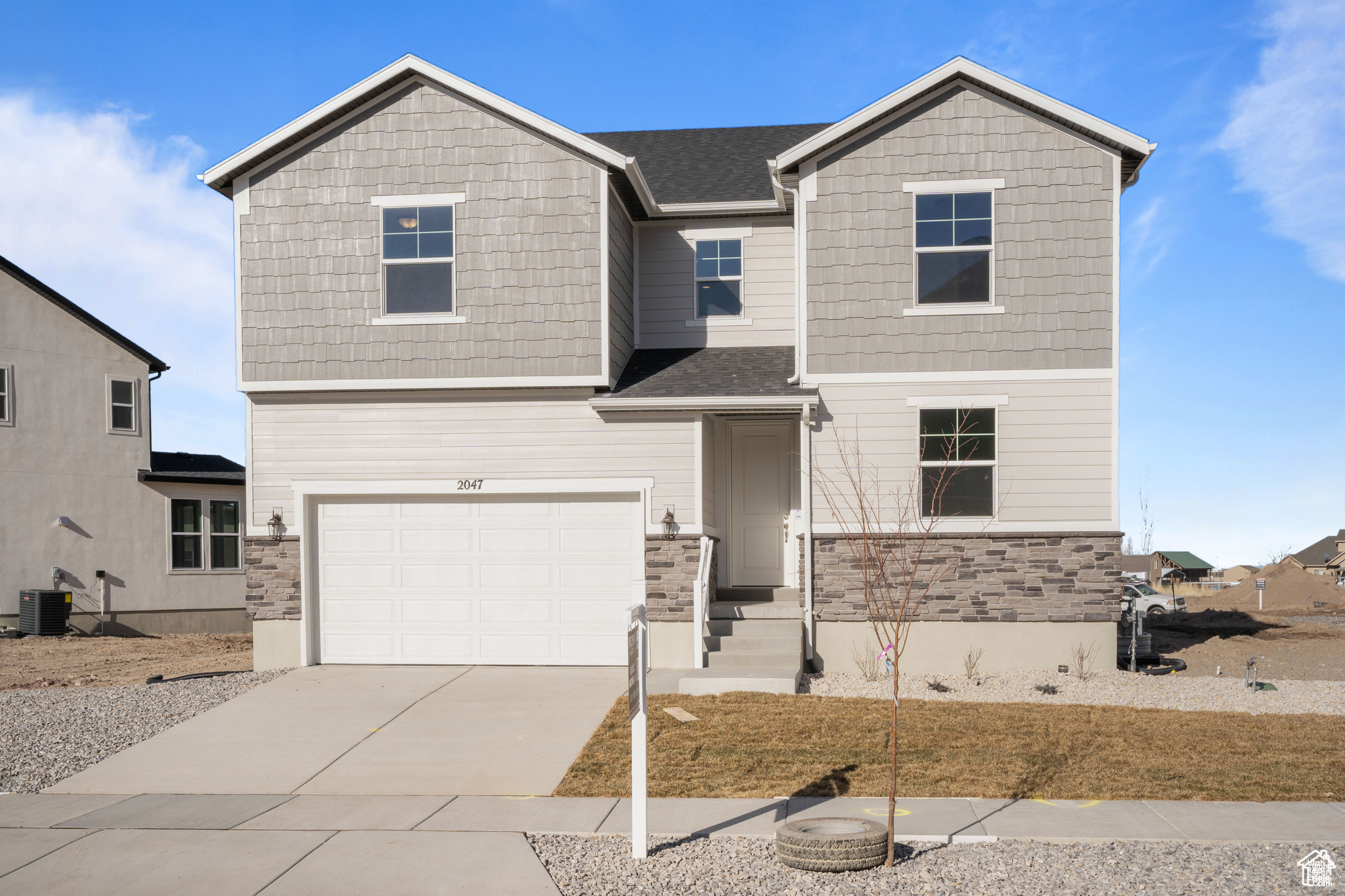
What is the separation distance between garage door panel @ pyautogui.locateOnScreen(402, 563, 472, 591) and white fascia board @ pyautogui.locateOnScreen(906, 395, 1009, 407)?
19.6ft

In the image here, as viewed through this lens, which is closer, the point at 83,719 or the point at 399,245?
the point at 83,719

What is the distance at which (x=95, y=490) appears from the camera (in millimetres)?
20047

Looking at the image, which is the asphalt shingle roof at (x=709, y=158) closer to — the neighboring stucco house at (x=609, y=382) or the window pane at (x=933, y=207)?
the neighboring stucco house at (x=609, y=382)

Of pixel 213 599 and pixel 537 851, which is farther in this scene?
pixel 213 599

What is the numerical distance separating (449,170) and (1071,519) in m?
8.80

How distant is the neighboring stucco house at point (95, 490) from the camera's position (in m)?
19.2

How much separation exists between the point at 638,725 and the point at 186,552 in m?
17.3

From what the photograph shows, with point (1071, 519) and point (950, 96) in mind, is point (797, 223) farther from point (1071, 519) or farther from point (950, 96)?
point (1071, 519)

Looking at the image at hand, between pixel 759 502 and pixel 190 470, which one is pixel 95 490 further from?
pixel 759 502

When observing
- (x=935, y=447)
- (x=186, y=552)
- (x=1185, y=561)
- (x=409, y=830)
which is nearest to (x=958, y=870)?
(x=409, y=830)

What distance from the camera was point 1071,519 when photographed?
13.1 metres

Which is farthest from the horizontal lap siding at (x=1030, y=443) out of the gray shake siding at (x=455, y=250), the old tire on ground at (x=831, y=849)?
the old tire on ground at (x=831, y=849)

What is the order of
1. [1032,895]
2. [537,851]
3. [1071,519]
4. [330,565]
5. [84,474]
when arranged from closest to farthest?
[1032,895] < [537,851] < [1071,519] < [330,565] < [84,474]

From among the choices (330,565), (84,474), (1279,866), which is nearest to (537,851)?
(1279,866)
